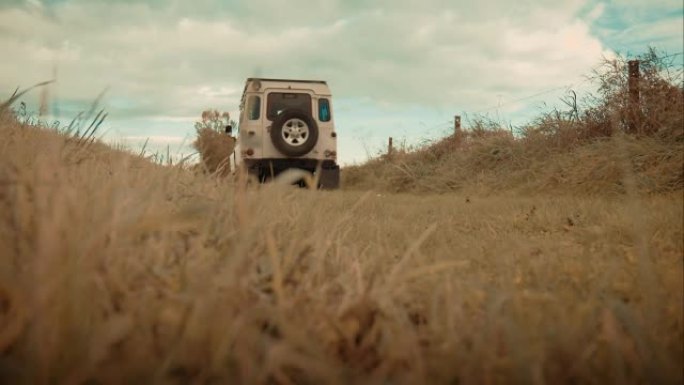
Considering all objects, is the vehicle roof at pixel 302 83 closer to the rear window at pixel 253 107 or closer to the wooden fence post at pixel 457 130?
the rear window at pixel 253 107

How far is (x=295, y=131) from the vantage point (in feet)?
32.9

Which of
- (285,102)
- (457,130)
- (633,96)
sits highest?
(285,102)

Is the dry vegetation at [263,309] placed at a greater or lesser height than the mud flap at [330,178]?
lesser

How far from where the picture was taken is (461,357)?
4.80 feet

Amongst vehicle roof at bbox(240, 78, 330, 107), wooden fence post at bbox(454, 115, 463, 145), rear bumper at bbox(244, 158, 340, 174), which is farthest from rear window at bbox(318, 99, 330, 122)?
wooden fence post at bbox(454, 115, 463, 145)

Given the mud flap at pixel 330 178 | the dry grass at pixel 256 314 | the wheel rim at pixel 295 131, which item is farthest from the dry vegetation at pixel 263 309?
the mud flap at pixel 330 178

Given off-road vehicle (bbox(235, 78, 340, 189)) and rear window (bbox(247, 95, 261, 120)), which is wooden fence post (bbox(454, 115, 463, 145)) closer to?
off-road vehicle (bbox(235, 78, 340, 189))

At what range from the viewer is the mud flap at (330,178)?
11.0m

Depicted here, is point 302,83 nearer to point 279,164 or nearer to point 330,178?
point 279,164

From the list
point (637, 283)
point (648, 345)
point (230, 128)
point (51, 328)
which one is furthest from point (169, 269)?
point (230, 128)

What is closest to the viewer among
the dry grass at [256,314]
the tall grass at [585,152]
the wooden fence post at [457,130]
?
the dry grass at [256,314]

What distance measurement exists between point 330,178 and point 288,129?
4.91 feet

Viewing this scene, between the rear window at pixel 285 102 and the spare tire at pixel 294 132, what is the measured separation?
0.63 m

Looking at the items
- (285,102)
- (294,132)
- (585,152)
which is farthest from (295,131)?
(585,152)
